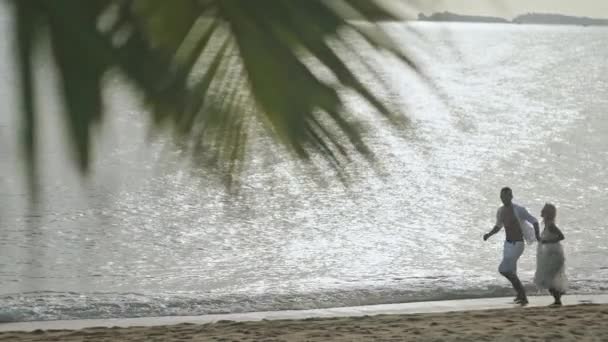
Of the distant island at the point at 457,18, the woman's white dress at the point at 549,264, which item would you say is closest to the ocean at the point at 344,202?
the distant island at the point at 457,18

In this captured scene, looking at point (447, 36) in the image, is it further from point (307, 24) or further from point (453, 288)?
point (453, 288)

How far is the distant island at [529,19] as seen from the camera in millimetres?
520

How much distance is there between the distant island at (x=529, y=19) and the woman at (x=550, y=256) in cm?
1034

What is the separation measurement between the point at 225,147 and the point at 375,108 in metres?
0.09

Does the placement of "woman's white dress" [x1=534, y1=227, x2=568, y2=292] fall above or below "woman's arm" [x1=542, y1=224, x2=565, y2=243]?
below

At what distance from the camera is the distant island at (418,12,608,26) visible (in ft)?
1.70

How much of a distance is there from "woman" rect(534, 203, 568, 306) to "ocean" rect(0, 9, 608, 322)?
1304 millimetres

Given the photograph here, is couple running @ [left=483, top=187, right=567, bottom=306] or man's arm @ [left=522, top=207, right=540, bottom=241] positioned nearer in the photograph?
couple running @ [left=483, top=187, right=567, bottom=306]

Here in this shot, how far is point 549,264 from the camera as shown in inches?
447

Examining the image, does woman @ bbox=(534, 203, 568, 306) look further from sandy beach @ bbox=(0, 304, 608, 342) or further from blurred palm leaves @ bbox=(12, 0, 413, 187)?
blurred palm leaves @ bbox=(12, 0, 413, 187)

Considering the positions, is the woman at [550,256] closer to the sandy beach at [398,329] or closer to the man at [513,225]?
the man at [513,225]

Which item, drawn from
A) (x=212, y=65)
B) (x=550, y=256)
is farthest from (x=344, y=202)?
(x=212, y=65)

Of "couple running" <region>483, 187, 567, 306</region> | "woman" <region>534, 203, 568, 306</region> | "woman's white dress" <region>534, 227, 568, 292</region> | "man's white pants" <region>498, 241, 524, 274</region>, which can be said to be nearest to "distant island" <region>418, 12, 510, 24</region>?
"couple running" <region>483, 187, 567, 306</region>

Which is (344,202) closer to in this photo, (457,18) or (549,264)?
(549,264)
